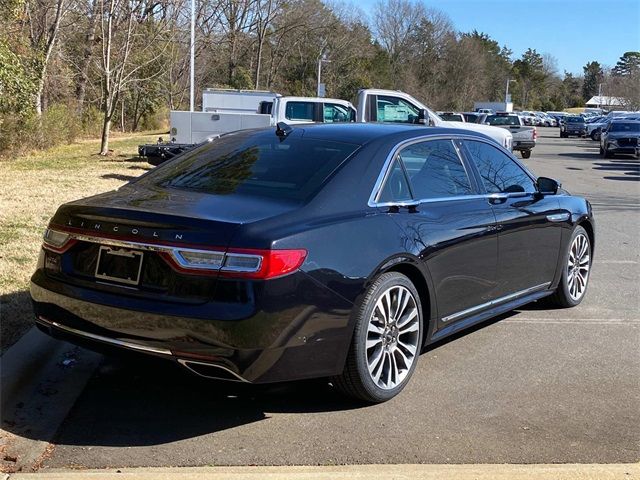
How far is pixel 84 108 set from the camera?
1328 inches

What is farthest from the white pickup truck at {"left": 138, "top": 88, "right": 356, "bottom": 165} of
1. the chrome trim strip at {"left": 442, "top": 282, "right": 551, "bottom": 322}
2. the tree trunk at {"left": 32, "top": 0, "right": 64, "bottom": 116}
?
the chrome trim strip at {"left": 442, "top": 282, "right": 551, "bottom": 322}

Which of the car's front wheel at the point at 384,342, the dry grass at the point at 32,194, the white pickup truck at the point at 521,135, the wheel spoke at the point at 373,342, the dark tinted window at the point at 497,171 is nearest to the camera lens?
the car's front wheel at the point at 384,342

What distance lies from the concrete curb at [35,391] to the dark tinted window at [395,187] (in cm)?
227

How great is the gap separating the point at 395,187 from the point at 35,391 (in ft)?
8.49

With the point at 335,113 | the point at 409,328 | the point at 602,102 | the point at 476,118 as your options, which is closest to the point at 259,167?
the point at 409,328

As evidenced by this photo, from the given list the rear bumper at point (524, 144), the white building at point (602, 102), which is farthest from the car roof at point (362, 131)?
the white building at point (602, 102)

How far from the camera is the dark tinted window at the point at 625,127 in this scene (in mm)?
30969

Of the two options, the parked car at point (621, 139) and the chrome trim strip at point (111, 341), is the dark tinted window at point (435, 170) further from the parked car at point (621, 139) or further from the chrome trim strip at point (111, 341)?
the parked car at point (621, 139)

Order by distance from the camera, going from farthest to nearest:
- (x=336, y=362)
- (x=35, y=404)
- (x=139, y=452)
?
(x=35, y=404) → (x=336, y=362) → (x=139, y=452)

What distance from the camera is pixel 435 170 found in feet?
16.7

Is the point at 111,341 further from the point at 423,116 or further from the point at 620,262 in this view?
the point at 423,116

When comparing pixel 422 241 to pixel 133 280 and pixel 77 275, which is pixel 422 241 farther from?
pixel 77 275

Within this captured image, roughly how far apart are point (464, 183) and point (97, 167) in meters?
14.0

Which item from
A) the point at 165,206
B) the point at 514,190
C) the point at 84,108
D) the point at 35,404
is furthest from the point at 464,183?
the point at 84,108
